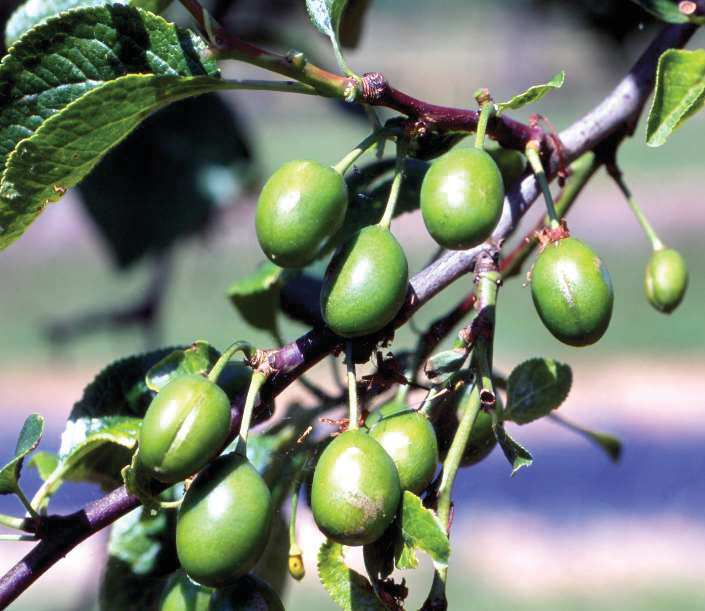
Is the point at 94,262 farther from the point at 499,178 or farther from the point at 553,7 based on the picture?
the point at 499,178

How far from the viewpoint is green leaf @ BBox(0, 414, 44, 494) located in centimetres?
106

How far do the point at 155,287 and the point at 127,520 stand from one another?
1.00 meters

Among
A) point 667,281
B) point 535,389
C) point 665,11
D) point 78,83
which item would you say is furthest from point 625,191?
point 78,83

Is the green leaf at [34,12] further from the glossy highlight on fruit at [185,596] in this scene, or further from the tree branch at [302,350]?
the glossy highlight on fruit at [185,596]

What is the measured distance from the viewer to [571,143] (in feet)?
4.52

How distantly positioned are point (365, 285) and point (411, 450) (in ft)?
0.55

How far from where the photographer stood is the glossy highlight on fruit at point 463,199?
998 millimetres

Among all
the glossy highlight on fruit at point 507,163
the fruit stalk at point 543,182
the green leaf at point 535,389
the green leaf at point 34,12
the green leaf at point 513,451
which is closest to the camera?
the green leaf at point 513,451

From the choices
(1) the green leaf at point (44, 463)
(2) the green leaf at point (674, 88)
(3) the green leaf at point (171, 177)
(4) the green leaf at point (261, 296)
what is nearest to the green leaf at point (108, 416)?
(1) the green leaf at point (44, 463)

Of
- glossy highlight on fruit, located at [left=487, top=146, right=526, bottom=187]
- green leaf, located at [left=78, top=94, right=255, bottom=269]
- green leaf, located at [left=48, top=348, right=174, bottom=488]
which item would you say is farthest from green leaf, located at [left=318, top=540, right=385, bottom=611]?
green leaf, located at [left=78, top=94, right=255, bottom=269]

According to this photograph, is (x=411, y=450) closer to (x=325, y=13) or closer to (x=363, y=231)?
(x=363, y=231)

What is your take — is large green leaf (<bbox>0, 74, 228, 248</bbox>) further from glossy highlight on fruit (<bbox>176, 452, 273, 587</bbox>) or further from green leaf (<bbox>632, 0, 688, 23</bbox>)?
green leaf (<bbox>632, 0, 688, 23</bbox>)

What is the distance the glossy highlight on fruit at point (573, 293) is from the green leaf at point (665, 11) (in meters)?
0.50

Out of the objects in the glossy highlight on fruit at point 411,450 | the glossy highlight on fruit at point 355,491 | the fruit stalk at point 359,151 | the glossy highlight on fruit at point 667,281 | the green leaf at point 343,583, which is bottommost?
the glossy highlight on fruit at point 667,281
